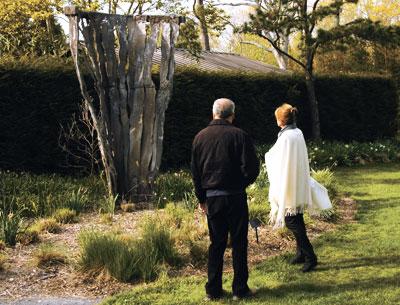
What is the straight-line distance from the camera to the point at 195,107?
47.2 feet

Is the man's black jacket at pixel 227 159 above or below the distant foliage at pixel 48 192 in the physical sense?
above

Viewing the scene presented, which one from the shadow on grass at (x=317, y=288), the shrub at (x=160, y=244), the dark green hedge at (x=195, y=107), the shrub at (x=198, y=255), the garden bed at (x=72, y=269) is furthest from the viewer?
the dark green hedge at (x=195, y=107)

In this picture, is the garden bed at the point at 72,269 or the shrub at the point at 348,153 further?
the shrub at the point at 348,153

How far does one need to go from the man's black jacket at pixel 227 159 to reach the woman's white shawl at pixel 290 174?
3.08 feet

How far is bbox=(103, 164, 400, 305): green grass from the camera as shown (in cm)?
506

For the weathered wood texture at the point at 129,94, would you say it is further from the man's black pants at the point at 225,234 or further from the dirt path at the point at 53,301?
the man's black pants at the point at 225,234

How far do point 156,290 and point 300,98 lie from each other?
13.2m

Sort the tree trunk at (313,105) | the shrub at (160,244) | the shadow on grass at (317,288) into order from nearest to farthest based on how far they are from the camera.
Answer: the shadow on grass at (317,288) → the shrub at (160,244) → the tree trunk at (313,105)

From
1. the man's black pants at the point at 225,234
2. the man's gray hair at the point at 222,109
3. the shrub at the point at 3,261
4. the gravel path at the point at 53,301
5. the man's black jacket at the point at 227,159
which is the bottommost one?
the gravel path at the point at 53,301

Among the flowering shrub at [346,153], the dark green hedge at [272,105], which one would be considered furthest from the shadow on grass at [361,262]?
the dark green hedge at [272,105]

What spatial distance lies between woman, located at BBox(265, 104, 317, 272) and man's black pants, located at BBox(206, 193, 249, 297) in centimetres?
93

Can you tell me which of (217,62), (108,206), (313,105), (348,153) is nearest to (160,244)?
(108,206)

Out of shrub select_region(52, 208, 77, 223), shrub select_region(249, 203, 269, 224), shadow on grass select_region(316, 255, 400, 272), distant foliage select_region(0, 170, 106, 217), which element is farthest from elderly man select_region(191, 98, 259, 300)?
distant foliage select_region(0, 170, 106, 217)

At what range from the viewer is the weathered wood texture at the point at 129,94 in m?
8.99
